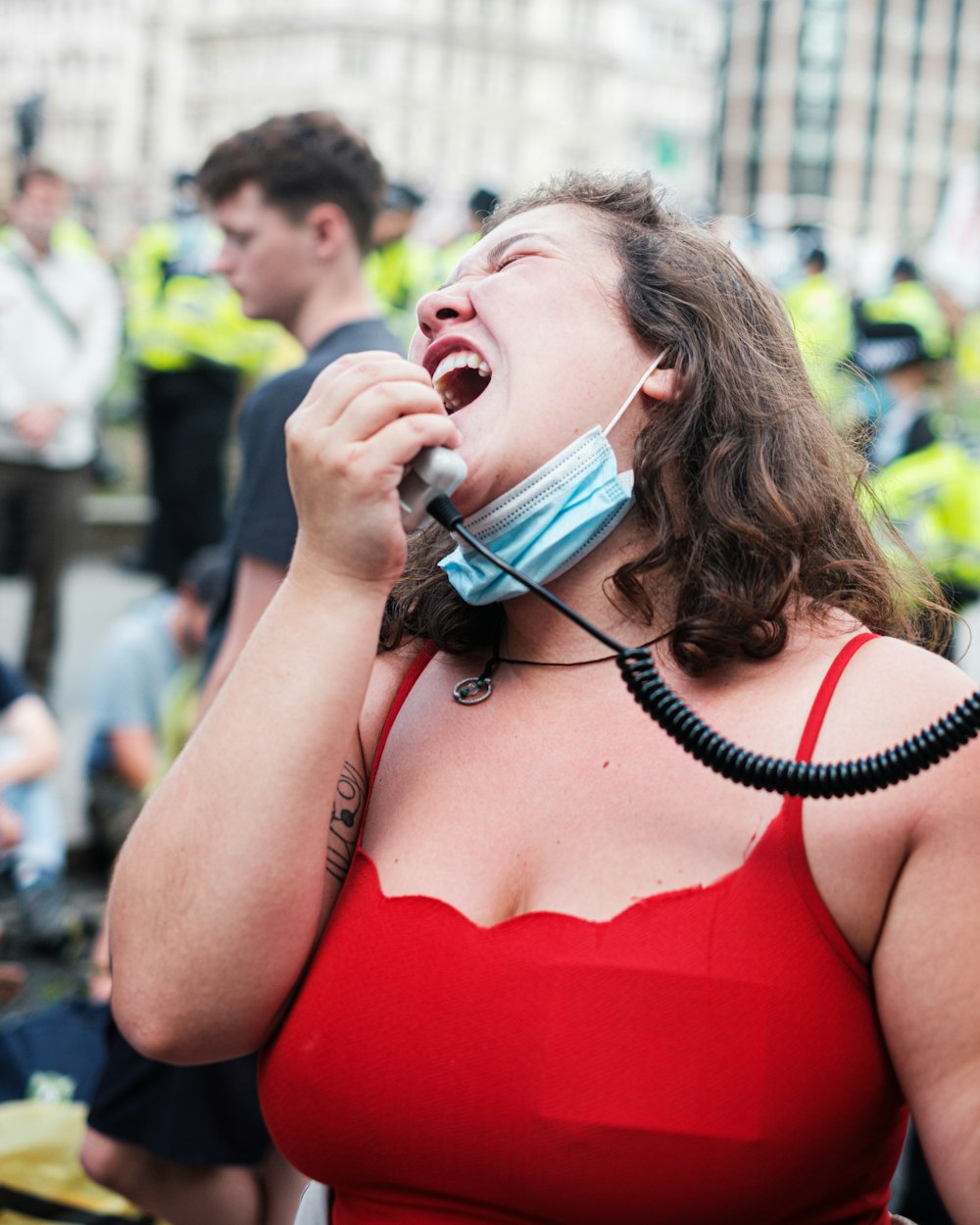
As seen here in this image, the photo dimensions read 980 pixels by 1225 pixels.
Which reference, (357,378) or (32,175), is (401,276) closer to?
(32,175)

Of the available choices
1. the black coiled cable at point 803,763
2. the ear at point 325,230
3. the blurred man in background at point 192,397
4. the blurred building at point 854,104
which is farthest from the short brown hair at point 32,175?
the blurred building at point 854,104

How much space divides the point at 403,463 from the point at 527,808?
393mm

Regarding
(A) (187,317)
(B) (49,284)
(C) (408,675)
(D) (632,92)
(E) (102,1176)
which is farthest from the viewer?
(D) (632,92)

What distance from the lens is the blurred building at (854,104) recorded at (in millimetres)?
100625

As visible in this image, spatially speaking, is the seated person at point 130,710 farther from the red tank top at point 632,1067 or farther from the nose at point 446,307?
the red tank top at point 632,1067

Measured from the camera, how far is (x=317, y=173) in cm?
354

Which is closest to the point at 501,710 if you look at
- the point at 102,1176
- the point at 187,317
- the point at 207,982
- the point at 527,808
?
the point at 527,808

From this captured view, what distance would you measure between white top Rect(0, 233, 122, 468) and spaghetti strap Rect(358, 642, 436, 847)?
5.74 m

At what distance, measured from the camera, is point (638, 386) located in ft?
5.81

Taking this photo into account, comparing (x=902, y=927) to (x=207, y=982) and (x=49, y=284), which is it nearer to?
(x=207, y=982)

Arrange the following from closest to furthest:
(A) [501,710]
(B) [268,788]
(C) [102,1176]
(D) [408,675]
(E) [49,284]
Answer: (B) [268,788]
(A) [501,710]
(D) [408,675]
(C) [102,1176]
(E) [49,284]

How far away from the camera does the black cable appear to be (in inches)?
56.2

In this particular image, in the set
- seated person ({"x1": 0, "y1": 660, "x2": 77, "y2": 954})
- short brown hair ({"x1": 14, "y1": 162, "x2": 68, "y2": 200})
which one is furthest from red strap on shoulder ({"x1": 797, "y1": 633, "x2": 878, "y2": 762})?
short brown hair ({"x1": 14, "y1": 162, "x2": 68, "y2": 200})

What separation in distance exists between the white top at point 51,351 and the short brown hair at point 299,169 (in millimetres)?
3910
